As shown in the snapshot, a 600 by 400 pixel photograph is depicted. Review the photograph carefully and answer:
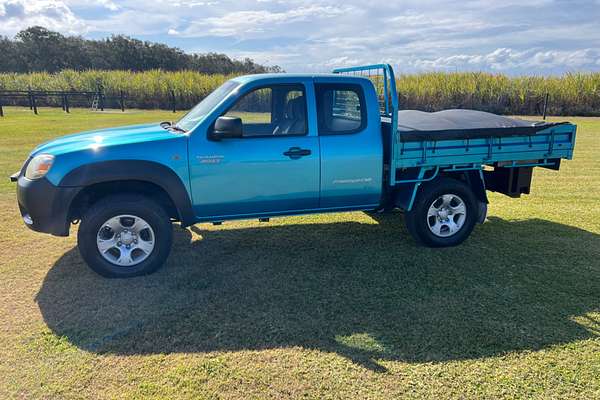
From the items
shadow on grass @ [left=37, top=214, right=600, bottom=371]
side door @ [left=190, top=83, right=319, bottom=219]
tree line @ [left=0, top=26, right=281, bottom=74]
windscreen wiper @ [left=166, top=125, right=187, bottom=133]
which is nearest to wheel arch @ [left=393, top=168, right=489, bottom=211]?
shadow on grass @ [left=37, top=214, right=600, bottom=371]

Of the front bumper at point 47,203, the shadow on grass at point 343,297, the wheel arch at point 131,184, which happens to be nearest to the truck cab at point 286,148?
the wheel arch at point 131,184

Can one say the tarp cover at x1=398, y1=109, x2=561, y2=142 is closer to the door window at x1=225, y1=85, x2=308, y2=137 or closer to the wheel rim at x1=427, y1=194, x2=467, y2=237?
the wheel rim at x1=427, y1=194, x2=467, y2=237

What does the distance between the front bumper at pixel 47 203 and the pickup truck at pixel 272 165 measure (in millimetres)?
10

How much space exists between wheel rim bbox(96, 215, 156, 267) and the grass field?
23 centimetres

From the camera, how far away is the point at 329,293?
411 centimetres

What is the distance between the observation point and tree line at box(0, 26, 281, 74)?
178 feet

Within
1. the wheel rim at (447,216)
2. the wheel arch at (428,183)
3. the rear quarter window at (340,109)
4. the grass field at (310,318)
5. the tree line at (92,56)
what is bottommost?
the grass field at (310,318)

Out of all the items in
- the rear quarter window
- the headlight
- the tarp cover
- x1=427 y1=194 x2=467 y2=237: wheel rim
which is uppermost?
the rear quarter window

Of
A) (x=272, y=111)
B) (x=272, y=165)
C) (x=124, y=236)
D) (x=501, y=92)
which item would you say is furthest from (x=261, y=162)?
(x=501, y=92)

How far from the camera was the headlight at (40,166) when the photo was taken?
13.5 ft

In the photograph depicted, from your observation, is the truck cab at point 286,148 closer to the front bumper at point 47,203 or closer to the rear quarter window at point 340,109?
the rear quarter window at point 340,109

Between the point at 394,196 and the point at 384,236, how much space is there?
63cm

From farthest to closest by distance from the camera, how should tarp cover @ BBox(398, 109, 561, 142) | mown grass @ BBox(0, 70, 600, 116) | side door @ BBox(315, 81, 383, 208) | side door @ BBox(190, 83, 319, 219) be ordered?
mown grass @ BBox(0, 70, 600, 116)
tarp cover @ BBox(398, 109, 561, 142)
side door @ BBox(315, 81, 383, 208)
side door @ BBox(190, 83, 319, 219)

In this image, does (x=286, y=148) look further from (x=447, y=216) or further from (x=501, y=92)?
(x=501, y=92)
